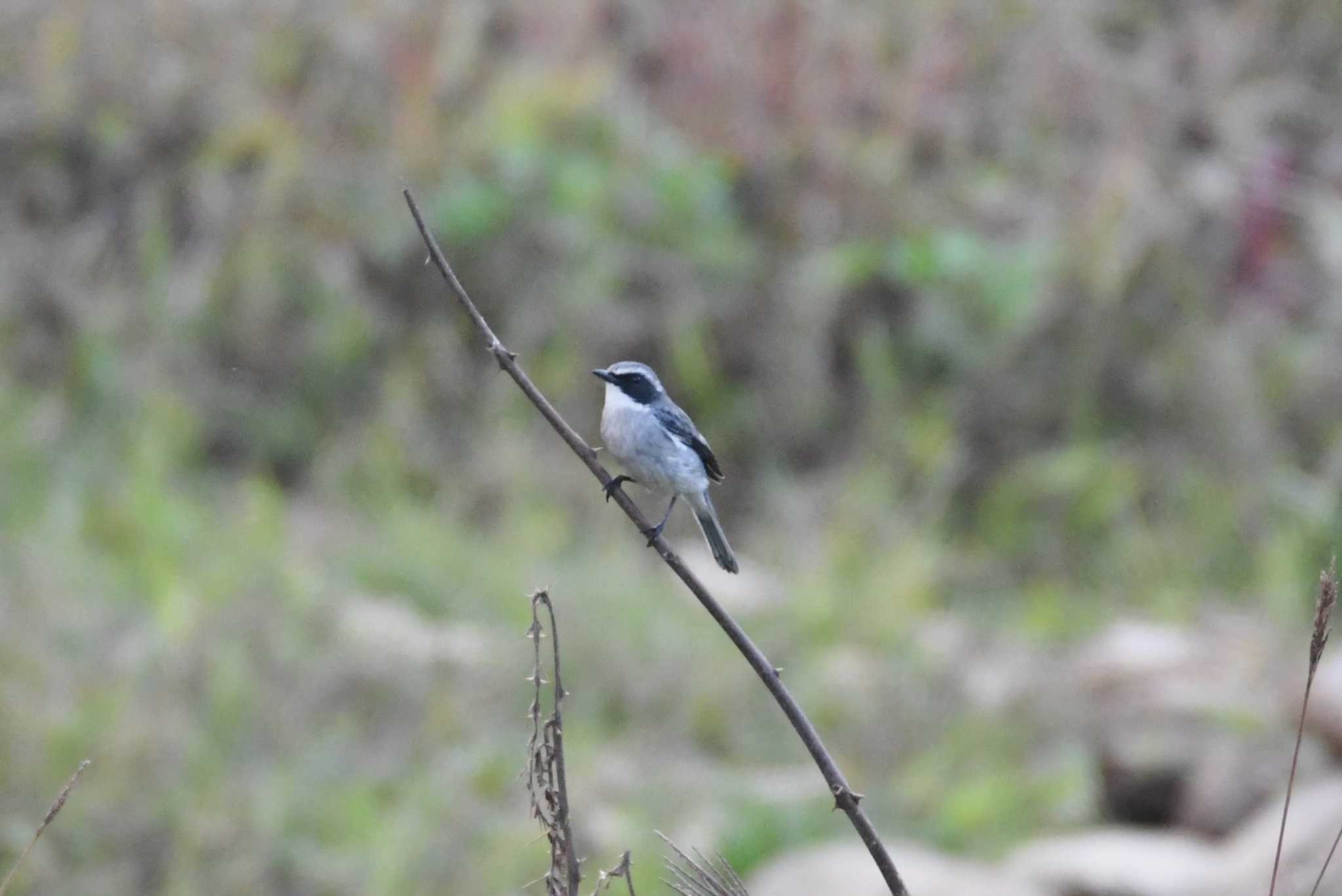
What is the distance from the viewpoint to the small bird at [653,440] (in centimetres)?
349

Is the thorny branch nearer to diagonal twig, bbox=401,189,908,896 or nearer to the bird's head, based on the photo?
diagonal twig, bbox=401,189,908,896

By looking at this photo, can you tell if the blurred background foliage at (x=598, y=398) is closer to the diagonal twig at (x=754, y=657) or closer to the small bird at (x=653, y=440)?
the small bird at (x=653, y=440)

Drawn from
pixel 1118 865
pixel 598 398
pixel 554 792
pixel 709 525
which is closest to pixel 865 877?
pixel 1118 865

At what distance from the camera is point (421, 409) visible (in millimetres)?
8352

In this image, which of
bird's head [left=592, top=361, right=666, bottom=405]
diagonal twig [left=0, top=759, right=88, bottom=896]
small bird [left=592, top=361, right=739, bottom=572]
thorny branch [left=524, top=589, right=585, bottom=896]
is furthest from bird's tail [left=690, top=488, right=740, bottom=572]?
diagonal twig [left=0, top=759, right=88, bottom=896]

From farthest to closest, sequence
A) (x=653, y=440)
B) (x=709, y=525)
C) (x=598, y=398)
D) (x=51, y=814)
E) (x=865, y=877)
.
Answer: (x=598, y=398)
(x=865, y=877)
(x=709, y=525)
(x=653, y=440)
(x=51, y=814)

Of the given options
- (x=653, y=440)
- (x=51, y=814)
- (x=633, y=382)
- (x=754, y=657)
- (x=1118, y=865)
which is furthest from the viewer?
(x=1118, y=865)

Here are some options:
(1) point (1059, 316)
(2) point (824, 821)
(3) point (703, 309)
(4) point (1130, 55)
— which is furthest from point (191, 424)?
(4) point (1130, 55)

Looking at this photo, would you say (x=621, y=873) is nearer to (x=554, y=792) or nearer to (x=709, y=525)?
(x=554, y=792)

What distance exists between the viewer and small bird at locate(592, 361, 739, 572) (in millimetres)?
3490

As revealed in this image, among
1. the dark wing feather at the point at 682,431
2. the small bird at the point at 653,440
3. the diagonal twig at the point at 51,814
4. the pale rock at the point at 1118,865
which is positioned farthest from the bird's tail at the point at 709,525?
the pale rock at the point at 1118,865

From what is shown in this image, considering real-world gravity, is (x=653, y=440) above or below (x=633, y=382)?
below

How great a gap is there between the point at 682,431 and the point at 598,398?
15.3ft

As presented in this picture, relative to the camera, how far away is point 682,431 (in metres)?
3.56
